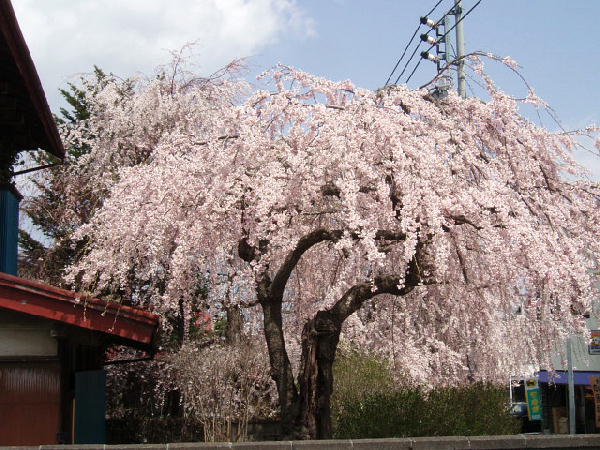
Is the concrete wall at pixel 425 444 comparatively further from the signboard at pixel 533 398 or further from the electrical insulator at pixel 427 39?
the signboard at pixel 533 398

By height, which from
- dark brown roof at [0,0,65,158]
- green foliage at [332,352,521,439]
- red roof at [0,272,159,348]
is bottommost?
green foliage at [332,352,521,439]

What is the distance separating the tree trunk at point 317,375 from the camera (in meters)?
9.23

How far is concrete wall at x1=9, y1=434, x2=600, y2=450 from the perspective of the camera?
21.4 feet

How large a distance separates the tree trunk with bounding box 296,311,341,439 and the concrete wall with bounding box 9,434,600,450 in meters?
2.31

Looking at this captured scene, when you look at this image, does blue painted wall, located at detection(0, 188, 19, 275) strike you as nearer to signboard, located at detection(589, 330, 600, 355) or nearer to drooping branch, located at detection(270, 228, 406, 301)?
drooping branch, located at detection(270, 228, 406, 301)

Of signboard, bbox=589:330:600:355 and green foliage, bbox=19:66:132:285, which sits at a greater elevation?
green foliage, bbox=19:66:132:285

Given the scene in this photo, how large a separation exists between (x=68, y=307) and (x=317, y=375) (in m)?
3.30

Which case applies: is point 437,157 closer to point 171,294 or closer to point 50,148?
point 171,294

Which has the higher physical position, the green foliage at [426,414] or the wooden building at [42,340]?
the wooden building at [42,340]

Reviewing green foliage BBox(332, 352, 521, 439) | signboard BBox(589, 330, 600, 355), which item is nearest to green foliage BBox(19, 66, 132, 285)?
green foliage BBox(332, 352, 521, 439)

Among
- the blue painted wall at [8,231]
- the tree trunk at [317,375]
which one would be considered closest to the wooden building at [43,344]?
the tree trunk at [317,375]

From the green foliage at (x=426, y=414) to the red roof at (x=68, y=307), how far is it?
372 cm

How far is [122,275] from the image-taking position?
9203 mm

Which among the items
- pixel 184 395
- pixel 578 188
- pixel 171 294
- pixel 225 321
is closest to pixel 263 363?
pixel 184 395
